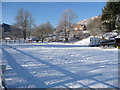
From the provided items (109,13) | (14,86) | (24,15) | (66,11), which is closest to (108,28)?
(109,13)

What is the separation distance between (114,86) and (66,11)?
33.5m

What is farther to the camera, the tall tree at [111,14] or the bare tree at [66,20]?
the bare tree at [66,20]

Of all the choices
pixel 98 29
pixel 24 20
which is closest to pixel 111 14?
pixel 98 29

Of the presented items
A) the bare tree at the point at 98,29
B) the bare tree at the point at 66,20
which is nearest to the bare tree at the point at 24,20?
the bare tree at the point at 66,20

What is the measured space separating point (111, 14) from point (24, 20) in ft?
84.7

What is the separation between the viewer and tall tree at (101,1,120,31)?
22.9 m

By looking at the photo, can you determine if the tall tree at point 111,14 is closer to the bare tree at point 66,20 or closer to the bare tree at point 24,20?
the bare tree at point 66,20

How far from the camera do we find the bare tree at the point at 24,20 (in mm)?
37312

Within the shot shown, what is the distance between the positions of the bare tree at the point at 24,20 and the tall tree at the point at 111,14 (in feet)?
75.7

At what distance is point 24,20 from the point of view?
3822 centimetres

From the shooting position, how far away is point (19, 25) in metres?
38.1

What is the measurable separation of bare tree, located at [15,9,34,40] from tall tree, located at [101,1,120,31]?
908 inches

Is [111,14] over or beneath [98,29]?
over

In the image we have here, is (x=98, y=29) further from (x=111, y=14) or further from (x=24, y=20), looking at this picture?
(x=24, y=20)
